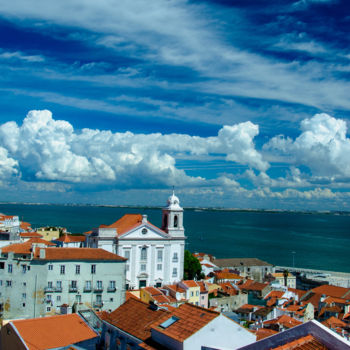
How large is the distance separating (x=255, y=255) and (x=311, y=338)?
324 feet

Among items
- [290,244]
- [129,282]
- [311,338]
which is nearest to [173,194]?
[129,282]

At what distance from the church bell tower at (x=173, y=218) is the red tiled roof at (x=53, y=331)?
108 ft

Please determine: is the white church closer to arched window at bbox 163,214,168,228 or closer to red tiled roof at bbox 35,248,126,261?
arched window at bbox 163,214,168,228

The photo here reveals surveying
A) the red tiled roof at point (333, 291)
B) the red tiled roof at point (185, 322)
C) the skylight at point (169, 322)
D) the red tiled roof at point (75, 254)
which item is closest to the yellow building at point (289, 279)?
the red tiled roof at point (333, 291)

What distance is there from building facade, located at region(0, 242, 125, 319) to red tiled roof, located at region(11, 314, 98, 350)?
14121mm

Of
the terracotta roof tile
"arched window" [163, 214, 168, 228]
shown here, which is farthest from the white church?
the terracotta roof tile

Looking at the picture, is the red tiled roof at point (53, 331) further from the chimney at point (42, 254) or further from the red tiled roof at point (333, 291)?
the red tiled roof at point (333, 291)

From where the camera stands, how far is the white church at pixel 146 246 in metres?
46.4

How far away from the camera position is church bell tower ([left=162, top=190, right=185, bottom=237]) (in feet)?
163

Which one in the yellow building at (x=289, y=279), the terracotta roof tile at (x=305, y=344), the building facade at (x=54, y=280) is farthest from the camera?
the yellow building at (x=289, y=279)

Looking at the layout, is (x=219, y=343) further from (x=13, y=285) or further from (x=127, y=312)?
(x=13, y=285)

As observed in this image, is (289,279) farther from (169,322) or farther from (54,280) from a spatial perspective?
(169,322)

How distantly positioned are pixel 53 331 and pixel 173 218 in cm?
3497

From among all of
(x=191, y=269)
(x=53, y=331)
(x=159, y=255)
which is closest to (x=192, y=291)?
(x=159, y=255)
